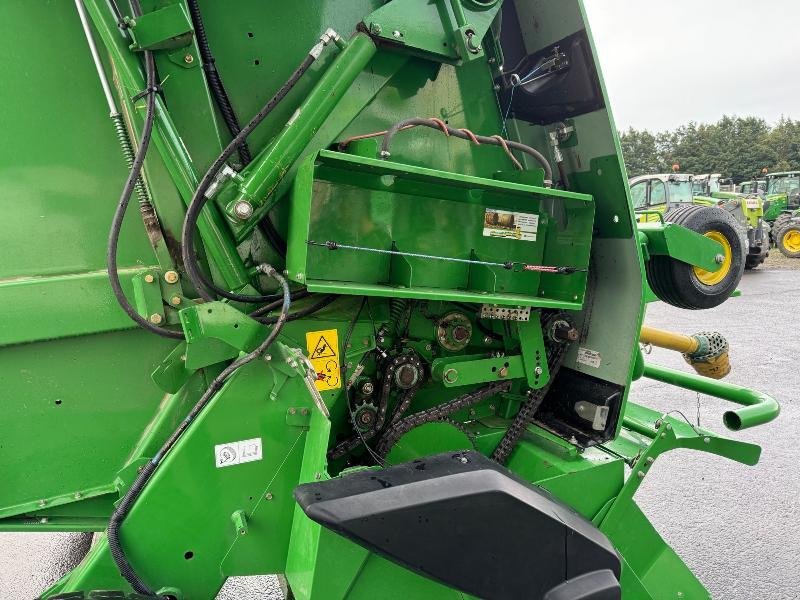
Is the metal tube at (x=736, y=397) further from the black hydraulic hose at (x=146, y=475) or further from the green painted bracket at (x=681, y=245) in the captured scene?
the black hydraulic hose at (x=146, y=475)

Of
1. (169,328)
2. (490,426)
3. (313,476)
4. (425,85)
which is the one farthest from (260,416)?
(425,85)

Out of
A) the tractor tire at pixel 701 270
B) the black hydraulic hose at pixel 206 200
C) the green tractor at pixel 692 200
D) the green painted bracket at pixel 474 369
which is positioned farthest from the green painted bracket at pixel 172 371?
the green tractor at pixel 692 200

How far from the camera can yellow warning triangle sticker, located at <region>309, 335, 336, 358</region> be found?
2.02 metres

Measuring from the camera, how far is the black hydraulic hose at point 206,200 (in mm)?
1711

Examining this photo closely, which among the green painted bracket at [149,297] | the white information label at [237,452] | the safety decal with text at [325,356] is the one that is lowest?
the white information label at [237,452]

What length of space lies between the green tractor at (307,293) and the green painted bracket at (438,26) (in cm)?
1

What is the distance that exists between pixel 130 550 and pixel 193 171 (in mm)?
1264

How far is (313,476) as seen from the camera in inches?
65.6

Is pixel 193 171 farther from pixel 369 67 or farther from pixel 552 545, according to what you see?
pixel 552 545

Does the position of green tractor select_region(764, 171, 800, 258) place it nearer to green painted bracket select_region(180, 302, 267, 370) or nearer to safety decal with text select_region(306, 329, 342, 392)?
safety decal with text select_region(306, 329, 342, 392)

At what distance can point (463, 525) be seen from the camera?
5.13 feet

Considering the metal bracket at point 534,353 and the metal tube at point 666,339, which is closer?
the metal bracket at point 534,353

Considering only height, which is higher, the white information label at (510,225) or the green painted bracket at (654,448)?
the white information label at (510,225)

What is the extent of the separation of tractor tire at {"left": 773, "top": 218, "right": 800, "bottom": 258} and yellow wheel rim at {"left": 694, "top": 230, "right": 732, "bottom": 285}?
57.7ft
